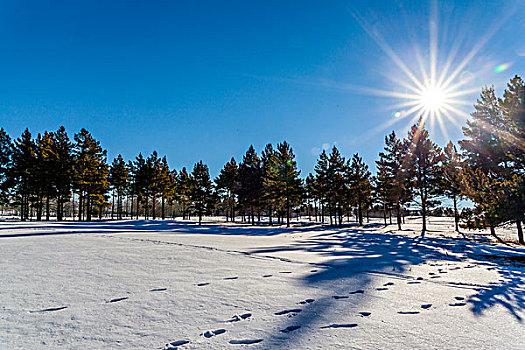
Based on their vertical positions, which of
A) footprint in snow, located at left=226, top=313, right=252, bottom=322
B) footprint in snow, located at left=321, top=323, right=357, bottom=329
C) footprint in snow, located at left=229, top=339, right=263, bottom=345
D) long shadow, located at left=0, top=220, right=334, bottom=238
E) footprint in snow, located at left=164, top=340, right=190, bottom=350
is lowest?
long shadow, located at left=0, top=220, right=334, bottom=238

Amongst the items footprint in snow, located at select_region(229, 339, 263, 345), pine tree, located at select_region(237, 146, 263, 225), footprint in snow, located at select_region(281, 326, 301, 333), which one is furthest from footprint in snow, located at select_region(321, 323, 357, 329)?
pine tree, located at select_region(237, 146, 263, 225)

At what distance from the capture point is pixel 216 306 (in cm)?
346

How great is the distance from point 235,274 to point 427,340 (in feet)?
11.6

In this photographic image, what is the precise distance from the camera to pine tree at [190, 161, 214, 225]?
139ft

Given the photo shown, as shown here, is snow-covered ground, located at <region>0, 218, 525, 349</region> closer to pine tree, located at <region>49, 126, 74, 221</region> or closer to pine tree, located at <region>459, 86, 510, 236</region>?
pine tree, located at <region>459, 86, 510, 236</region>

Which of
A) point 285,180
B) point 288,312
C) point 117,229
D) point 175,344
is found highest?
point 285,180

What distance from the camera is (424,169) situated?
92.8ft

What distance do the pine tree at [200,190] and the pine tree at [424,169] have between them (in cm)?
2921

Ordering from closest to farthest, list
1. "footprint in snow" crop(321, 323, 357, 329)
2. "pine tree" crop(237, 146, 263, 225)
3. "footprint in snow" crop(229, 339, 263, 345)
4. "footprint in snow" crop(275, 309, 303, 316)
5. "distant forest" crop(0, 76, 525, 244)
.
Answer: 1. "footprint in snow" crop(229, 339, 263, 345)
2. "footprint in snow" crop(321, 323, 357, 329)
3. "footprint in snow" crop(275, 309, 303, 316)
4. "distant forest" crop(0, 76, 525, 244)
5. "pine tree" crop(237, 146, 263, 225)

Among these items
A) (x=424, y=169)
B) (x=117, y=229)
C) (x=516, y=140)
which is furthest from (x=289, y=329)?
(x=424, y=169)

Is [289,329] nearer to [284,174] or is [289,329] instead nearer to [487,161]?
[487,161]

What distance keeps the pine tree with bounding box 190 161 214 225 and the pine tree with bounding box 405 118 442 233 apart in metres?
29.2

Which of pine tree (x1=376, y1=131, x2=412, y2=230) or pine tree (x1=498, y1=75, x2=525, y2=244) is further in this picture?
pine tree (x1=376, y1=131, x2=412, y2=230)

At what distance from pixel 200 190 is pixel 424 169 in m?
31.5
